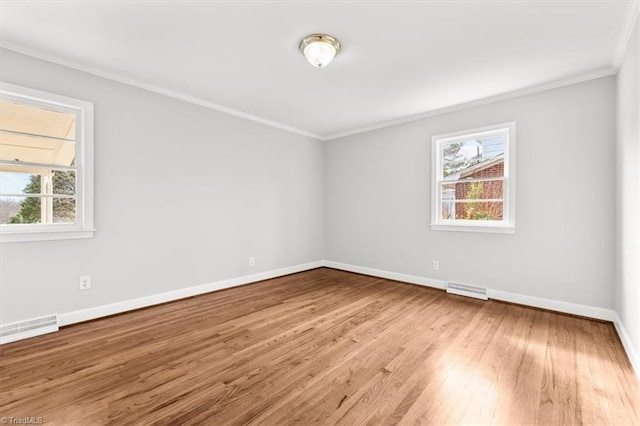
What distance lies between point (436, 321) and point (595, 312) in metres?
1.70

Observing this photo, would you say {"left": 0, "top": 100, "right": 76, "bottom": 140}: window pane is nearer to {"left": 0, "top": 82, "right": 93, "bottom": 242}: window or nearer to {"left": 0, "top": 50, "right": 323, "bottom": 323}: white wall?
{"left": 0, "top": 82, "right": 93, "bottom": 242}: window

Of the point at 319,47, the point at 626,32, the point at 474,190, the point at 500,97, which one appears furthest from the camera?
the point at 474,190

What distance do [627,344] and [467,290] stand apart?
1618 millimetres

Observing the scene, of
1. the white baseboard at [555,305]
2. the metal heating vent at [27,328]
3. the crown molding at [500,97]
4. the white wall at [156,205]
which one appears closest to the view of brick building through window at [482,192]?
the crown molding at [500,97]

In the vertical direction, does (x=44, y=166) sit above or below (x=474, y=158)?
below

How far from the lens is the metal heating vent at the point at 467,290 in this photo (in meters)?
3.71

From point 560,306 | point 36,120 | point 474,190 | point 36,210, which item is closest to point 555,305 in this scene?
point 560,306

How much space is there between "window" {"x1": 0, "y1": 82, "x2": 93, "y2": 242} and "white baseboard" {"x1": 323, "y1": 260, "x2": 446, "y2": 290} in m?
3.85

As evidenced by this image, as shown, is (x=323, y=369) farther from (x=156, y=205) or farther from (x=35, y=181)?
(x=35, y=181)

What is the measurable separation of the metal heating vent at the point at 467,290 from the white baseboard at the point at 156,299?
2639 mm

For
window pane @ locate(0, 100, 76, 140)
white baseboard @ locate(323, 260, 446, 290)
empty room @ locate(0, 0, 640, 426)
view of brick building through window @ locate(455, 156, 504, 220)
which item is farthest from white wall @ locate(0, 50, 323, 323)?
view of brick building through window @ locate(455, 156, 504, 220)

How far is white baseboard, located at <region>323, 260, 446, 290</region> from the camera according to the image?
4211 millimetres

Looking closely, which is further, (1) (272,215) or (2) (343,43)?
(1) (272,215)

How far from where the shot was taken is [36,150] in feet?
8.93
